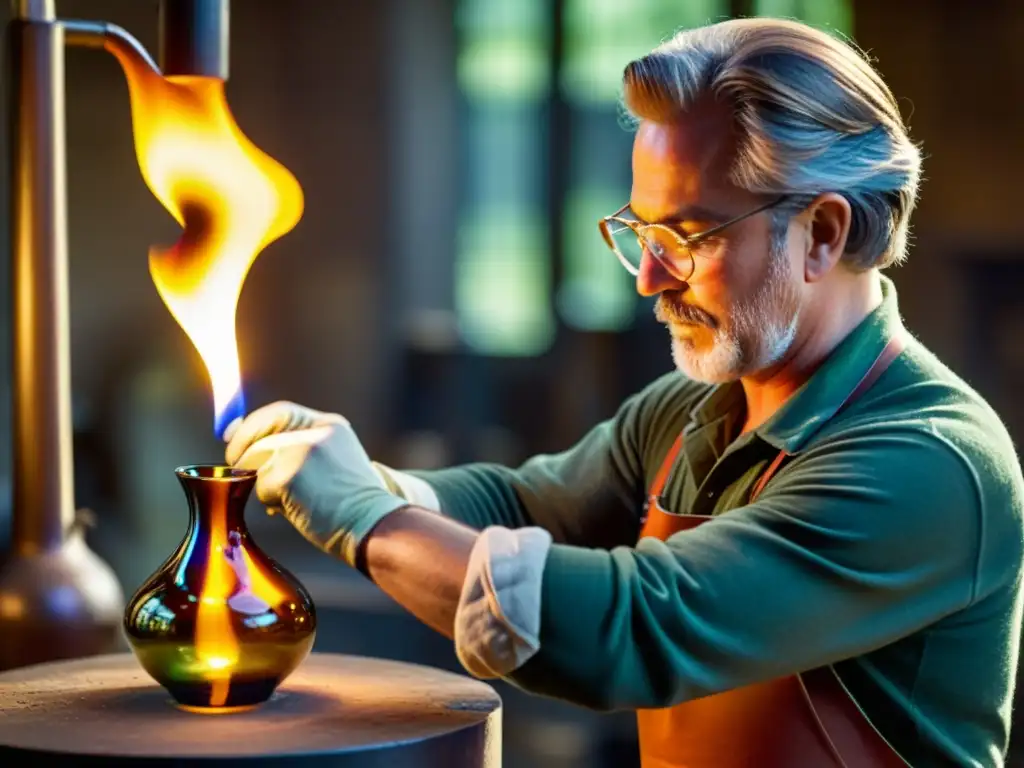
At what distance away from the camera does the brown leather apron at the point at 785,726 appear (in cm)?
188

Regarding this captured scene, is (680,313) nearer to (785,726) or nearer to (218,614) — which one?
(785,726)

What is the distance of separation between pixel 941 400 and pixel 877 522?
0.23 meters

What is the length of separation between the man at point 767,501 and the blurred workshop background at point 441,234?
202 inches

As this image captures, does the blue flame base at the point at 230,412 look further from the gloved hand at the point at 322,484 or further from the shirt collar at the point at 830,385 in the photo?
the shirt collar at the point at 830,385

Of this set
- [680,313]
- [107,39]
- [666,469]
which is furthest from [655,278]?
[107,39]

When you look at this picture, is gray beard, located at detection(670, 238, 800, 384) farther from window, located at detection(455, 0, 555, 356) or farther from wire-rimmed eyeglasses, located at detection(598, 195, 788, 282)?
window, located at detection(455, 0, 555, 356)

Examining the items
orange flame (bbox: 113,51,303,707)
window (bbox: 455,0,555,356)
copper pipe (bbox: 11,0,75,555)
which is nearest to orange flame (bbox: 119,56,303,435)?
orange flame (bbox: 113,51,303,707)

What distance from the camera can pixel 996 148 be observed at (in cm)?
738

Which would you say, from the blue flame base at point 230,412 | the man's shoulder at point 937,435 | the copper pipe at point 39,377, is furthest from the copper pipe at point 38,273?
the man's shoulder at point 937,435

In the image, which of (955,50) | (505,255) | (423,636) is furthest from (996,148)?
(423,636)

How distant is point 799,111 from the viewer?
6.38 ft

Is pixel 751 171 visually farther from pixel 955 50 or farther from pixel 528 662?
pixel 955 50

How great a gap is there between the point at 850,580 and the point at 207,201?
0.91m

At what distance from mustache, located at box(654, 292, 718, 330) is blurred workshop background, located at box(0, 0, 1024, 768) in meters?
5.08
